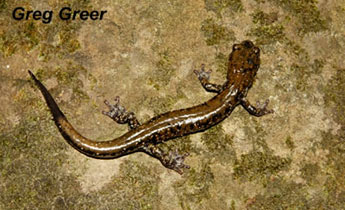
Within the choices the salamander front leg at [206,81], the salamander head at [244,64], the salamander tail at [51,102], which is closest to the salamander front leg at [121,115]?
the salamander tail at [51,102]

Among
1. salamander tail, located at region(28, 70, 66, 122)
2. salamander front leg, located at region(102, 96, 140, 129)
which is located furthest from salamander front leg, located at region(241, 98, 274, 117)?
salamander tail, located at region(28, 70, 66, 122)

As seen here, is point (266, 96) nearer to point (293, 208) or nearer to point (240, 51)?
point (240, 51)

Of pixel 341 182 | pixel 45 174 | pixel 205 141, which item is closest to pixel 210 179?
pixel 205 141

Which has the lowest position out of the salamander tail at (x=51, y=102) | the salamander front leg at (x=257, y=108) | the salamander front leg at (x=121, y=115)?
the salamander front leg at (x=121, y=115)

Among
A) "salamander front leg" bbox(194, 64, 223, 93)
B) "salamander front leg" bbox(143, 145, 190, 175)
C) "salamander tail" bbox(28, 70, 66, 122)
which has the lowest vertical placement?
"salamander front leg" bbox(143, 145, 190, 175)

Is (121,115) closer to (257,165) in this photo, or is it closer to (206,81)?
(206,81)

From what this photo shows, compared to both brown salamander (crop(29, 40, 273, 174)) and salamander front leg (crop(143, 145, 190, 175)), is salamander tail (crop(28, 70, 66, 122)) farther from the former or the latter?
salamander front leg (crop(143, 145, 190, 175))

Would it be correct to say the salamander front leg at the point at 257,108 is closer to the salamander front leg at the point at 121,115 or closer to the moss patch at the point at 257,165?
the moss patch at the point at 257,165
